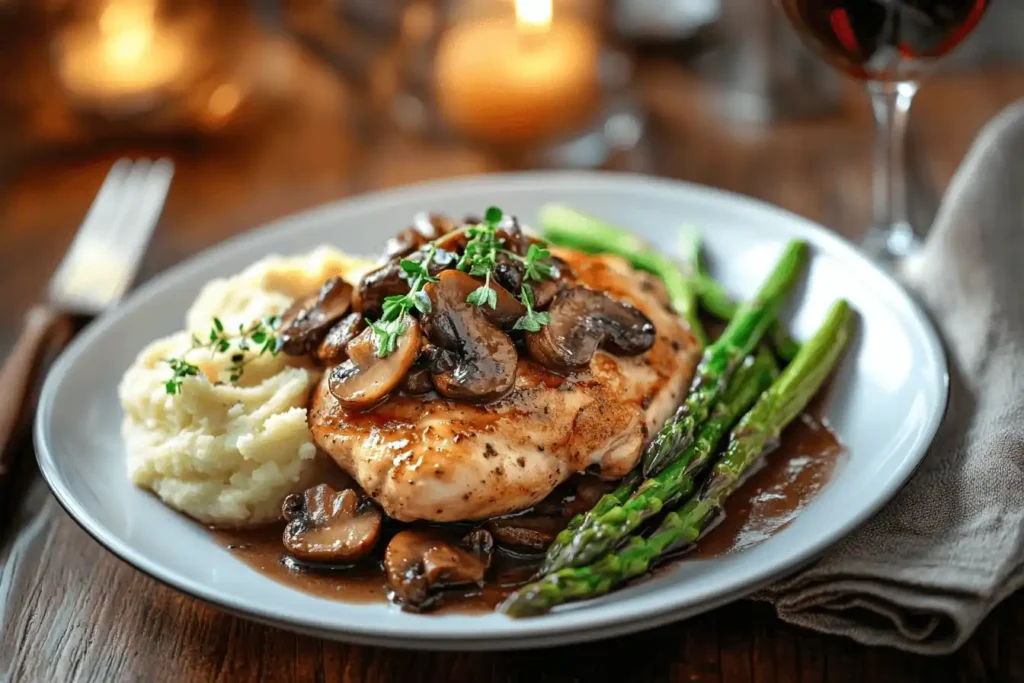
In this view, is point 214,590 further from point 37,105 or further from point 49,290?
point 37,105

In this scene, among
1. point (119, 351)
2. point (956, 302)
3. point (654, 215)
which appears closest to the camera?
point (956, 302)

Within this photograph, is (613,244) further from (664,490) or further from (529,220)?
(664,490)

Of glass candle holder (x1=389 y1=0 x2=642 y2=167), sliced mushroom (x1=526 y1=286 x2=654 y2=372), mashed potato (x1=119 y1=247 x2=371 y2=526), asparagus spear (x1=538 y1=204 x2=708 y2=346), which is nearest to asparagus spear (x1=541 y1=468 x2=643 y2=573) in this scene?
sliced mushroom (x1=526 y1=286 x2=654 y2=372)

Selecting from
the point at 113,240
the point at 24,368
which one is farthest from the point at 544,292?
the point at 113,240

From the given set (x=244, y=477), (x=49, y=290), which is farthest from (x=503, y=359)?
(x=49, y=290)

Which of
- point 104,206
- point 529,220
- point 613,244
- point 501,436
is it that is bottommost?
point 104,206

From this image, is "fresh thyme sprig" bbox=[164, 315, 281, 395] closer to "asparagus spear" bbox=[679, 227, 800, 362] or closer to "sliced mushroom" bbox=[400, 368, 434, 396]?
"sliced mushroom" bbox=[400, 368, 434, 396]
